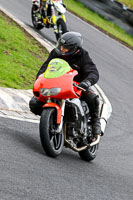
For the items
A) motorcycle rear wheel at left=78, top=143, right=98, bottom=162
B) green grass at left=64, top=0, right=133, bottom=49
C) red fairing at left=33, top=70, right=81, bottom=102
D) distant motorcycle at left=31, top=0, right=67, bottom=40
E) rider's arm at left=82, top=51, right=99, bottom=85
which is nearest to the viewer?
red fairing at left=33, top=70, right=81, bottom=102

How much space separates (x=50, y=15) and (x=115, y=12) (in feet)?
23.5

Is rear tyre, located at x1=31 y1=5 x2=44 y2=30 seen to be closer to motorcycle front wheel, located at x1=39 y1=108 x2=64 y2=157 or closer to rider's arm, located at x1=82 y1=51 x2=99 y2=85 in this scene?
rider's arm, located at x1=82 y1=51 x2=99 y2=85

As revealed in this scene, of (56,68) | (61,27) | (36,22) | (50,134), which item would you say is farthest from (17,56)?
(50,134)

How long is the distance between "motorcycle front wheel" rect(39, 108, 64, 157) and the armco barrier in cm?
1742

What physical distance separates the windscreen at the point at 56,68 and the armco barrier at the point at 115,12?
17.1m

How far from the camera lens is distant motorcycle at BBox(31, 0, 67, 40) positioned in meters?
17.5

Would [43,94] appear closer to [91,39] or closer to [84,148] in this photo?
[84,148]

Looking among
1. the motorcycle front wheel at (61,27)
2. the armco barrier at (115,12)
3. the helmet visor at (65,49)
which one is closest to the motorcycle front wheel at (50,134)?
the helmet visor at (65,49)

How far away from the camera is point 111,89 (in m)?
14.7

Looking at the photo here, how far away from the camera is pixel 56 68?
7098 mm

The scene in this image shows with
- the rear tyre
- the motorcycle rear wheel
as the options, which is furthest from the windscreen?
the rear tyre

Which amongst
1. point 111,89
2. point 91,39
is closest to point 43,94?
point 111,89

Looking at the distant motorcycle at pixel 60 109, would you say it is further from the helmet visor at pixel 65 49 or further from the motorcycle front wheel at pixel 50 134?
the helmet visor at pixel 65 49

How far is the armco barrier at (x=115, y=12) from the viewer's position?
78.9 ft
